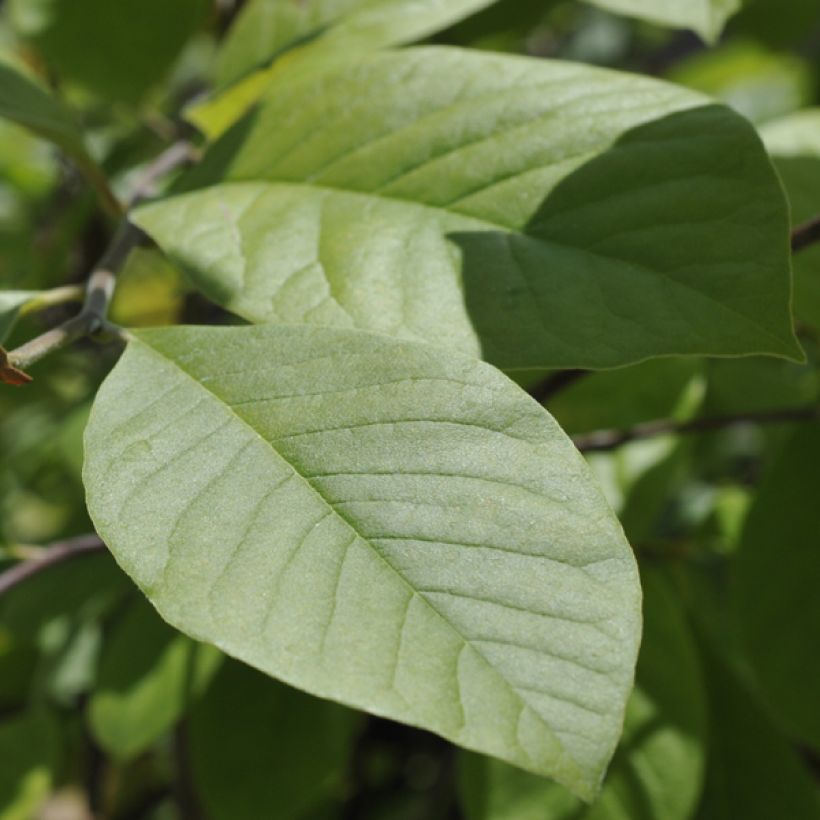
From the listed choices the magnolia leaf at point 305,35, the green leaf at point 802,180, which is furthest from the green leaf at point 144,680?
the green leaf at point 802,180

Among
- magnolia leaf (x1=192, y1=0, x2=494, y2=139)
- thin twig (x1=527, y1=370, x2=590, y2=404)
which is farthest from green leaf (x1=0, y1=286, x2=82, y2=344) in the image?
thin twig (x1=527, y1=370, x2=590, y2=404)

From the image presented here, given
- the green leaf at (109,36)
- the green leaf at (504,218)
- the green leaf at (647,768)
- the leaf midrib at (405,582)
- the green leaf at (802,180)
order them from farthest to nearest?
the green leaf at (109,36)
the green leaf at (647,768)
the green leaf at (802,180)
the green leaf at (504,218)
the leaf midrib at (405,582)

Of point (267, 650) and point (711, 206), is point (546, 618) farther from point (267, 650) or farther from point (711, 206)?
point (711, 206)

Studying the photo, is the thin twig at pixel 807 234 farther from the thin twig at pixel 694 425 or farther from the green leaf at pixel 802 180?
the thin twig at pixel 694 425

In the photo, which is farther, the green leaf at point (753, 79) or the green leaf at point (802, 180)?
the green leaf at point (753, 79)

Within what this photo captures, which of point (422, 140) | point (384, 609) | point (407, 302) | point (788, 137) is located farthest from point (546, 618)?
point (788, 137)

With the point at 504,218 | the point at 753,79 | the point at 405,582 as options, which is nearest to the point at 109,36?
the point at 504,218
